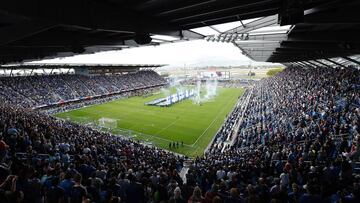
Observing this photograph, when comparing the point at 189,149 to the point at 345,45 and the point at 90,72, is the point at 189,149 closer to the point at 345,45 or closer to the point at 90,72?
the point at 345,45

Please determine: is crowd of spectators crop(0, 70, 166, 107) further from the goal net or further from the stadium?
the stadium

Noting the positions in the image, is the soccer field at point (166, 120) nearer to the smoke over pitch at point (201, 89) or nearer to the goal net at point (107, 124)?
the goal net at point (107, 124)

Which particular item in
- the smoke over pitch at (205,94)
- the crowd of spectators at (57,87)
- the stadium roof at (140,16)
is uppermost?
the stadium roof at (140,16)

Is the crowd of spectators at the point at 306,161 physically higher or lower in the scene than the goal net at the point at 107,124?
higher

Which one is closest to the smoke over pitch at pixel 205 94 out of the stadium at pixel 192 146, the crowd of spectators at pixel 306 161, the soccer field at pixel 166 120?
the soccer field at pixel 166 120

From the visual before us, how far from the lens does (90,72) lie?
68.3m

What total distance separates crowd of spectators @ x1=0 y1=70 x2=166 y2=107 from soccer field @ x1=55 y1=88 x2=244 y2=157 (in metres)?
6.09

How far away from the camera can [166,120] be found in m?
39.6

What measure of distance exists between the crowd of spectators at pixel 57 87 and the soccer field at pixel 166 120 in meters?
6.09

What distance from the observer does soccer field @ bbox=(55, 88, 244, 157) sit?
97.3 ft

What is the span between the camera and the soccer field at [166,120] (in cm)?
2967

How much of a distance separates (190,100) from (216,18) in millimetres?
50576

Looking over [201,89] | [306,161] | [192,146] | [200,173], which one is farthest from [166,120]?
[201,89]

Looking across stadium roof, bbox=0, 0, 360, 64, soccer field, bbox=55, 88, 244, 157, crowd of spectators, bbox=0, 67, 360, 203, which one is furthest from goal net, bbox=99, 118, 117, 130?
stadium roof, bbox=0, 0, 360, 64
